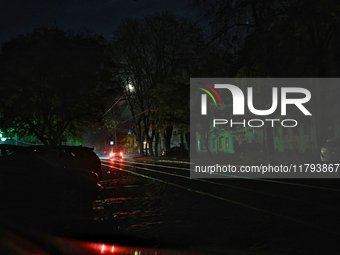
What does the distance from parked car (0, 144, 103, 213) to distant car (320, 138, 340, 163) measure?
1856 cm

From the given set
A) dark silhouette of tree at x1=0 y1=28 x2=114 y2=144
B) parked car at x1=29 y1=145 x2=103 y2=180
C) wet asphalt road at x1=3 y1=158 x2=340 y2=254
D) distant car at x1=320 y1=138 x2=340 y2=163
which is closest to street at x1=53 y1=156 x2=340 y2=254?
wet asphalt road at x1=3 y1=158 x2=340 y2=254

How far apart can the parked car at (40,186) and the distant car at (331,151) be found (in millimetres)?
18560

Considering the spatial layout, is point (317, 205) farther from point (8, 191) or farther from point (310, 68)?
point (310, 68)

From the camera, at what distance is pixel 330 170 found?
22297 mm

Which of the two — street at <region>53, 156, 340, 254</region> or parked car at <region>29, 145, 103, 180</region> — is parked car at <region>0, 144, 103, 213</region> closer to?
street at <region>53, 156, 340, 254</region>

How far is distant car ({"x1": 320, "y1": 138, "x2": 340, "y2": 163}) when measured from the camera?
24281 mm

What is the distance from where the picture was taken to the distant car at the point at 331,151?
24.3m

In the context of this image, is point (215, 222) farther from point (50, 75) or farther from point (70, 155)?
point (50, 75)

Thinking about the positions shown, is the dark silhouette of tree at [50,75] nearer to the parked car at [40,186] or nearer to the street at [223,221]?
the street at [223,221]

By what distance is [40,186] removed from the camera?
30.8ft

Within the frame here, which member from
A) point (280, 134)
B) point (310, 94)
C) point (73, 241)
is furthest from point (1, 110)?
point (280, 134)

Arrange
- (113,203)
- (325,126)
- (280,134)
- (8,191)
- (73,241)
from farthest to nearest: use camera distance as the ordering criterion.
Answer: (280,134), (325,126), (113,203), (8,191), (73,241)

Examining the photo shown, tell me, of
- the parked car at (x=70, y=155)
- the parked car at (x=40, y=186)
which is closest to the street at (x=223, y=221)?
the parked car at (x=40, y=186)

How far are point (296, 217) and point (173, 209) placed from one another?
284 centimetres
